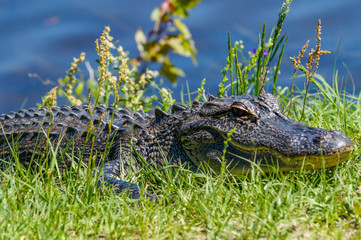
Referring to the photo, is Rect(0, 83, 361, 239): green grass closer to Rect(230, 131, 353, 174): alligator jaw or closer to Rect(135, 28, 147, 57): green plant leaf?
Rect(230, 131, 353, 174): alligator jaw

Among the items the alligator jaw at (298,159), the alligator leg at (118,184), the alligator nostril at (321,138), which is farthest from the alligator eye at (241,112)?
the alligator leg at (118,184)

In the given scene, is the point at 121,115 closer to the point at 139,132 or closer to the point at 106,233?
the point at 139,132

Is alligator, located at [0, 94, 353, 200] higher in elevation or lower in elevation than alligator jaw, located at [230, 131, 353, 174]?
higher

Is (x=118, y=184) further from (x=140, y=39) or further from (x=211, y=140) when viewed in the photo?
(x=140, y=39)

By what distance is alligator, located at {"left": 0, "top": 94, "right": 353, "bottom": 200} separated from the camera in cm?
394

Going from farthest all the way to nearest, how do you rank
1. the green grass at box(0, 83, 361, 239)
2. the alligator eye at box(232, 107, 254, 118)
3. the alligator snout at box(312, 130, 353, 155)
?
the alligator eye at box(232, 107, 254, 118), the alligator snout at box(312, 130, 353, 155), the green grass at box(0, 83, 361, 239)

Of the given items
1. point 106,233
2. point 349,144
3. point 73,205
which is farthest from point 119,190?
point 349,144

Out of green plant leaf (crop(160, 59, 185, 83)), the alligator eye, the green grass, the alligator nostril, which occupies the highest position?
the alligator eye

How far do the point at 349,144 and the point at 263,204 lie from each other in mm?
1134

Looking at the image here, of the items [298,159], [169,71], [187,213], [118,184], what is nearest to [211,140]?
[298,159]

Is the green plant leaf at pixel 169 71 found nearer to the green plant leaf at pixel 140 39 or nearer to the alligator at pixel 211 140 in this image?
the green plant leaf at pixel 140 39

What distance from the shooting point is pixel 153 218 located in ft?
11.2

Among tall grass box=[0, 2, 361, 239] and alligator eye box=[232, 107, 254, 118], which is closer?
tall grass box=[0, 2, 361, 239]

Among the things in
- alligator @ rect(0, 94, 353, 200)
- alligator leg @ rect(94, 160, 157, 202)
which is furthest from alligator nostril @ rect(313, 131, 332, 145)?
alligator leg @ rect(94, 160, 157, 202)
